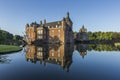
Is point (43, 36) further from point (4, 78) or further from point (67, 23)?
point (4, 78)

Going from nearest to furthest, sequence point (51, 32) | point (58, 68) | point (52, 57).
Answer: point (58, 68), point (52, 57), point (51, 32)

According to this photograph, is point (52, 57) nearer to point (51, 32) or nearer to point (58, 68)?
point (58, 68)

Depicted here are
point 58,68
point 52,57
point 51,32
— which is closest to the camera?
point 58,68

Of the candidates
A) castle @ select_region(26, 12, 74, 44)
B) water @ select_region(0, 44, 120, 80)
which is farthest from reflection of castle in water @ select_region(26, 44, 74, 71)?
castle @ select_region(26, 12, 74, 44)

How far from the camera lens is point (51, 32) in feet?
337

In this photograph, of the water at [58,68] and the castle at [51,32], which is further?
the castle at [51,32]

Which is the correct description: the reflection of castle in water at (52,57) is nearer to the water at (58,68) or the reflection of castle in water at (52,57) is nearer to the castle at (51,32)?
the water at (58,68)

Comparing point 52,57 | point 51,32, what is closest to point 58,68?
point 52,57

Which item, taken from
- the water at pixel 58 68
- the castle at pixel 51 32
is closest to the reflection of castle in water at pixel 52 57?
the water at pixel 58 68

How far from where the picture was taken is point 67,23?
105 m

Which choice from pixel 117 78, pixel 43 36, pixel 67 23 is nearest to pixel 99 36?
pixel 67 23

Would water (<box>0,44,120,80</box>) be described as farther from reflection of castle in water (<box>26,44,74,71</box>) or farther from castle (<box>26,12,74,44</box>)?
castle (<box>26,12,74,44</box>)

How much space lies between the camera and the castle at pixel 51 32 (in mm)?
96762

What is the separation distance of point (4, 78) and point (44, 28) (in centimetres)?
8889
